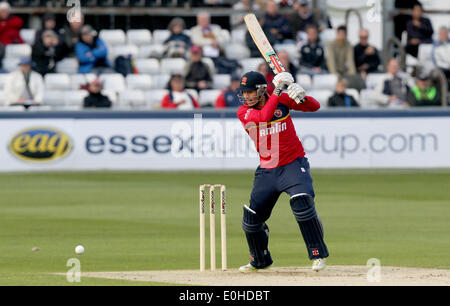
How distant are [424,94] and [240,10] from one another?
5.93m

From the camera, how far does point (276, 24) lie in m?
26.2

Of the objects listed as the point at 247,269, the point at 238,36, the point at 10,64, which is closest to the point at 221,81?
the point at 238,36

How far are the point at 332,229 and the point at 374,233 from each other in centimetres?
66

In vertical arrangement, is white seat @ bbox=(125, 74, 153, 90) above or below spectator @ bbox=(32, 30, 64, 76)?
below

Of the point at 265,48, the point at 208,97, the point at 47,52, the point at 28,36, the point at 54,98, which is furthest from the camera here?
the point at 28,36

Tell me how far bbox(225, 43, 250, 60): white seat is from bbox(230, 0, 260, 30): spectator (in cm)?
137

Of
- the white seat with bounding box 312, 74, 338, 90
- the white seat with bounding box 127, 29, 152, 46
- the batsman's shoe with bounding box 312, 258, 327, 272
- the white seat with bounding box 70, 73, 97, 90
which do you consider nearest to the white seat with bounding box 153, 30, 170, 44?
the white seat with bounding box 127, 29, 152, 46

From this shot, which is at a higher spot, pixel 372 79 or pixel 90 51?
pixel 90 51

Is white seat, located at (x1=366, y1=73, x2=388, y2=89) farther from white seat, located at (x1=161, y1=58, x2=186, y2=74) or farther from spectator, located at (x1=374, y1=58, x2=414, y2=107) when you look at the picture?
white seat, located at (x1=161, y1=58, x2=186, y2=74)

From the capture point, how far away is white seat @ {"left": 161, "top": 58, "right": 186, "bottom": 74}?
25.2 meters

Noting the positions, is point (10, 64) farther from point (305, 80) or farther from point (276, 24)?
point (305, 80)

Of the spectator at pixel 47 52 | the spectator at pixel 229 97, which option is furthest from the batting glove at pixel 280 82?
the spectator at pixel 47 52

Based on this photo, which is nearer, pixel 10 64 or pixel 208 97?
pixel 208 97
